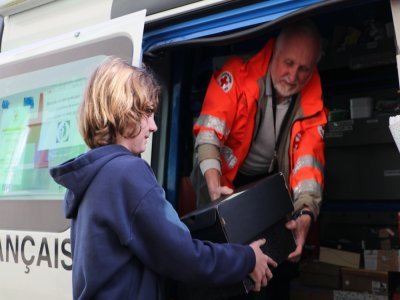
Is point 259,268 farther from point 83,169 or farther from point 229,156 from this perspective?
point 229,156

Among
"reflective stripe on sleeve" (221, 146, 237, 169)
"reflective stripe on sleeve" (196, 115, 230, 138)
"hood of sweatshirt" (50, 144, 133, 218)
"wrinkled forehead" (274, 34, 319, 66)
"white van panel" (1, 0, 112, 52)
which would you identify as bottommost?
"hood of sweatshirt" (50, 144, 133, 218)

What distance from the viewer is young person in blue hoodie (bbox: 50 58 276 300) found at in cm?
122

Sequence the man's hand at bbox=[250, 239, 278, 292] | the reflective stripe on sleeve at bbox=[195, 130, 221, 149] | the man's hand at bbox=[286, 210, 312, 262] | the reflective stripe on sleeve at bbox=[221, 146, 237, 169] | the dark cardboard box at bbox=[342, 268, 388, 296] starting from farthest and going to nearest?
the dark cardboard box at bbox=[342, 268, 388, 296]
the reflective stripe on sleeve at bbox=[221, 146, 237, 169]
the reflective stripe on sleeve at bbox=[195, 130, 221, 149]
the man's hand at bbox=[286, 210, 312, 262]
the man's hand at bbox=[250, 239, 278, 292]

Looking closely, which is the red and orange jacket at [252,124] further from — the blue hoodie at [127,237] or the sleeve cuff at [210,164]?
the blue hoodie at [127,237]

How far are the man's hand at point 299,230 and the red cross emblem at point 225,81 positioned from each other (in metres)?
0.70

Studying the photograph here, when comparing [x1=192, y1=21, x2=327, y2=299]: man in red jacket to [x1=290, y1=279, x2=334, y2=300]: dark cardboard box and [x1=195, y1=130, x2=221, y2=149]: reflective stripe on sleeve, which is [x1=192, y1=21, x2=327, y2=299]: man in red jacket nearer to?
[x1=195, y1=130, x2=221, y2=149]: reflective stripe on sleeve

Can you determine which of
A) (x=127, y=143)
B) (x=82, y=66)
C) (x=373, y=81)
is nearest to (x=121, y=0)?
(x=82, y=66)

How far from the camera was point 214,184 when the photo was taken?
198cm

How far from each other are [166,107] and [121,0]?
52 cm

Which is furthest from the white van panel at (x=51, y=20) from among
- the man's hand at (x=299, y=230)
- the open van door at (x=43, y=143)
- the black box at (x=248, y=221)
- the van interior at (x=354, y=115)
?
the man's hand at (x=299, y=230)

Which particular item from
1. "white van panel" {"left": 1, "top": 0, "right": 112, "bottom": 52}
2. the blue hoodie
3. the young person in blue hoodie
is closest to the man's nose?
"white van panel" {"left": 1, "top": 0, "right": 112, "bottom": 52}

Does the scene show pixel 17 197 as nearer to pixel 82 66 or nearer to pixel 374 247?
pixel 82 66

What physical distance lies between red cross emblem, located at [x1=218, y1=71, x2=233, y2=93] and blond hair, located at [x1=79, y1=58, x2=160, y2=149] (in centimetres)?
82

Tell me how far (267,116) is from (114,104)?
1089mm
